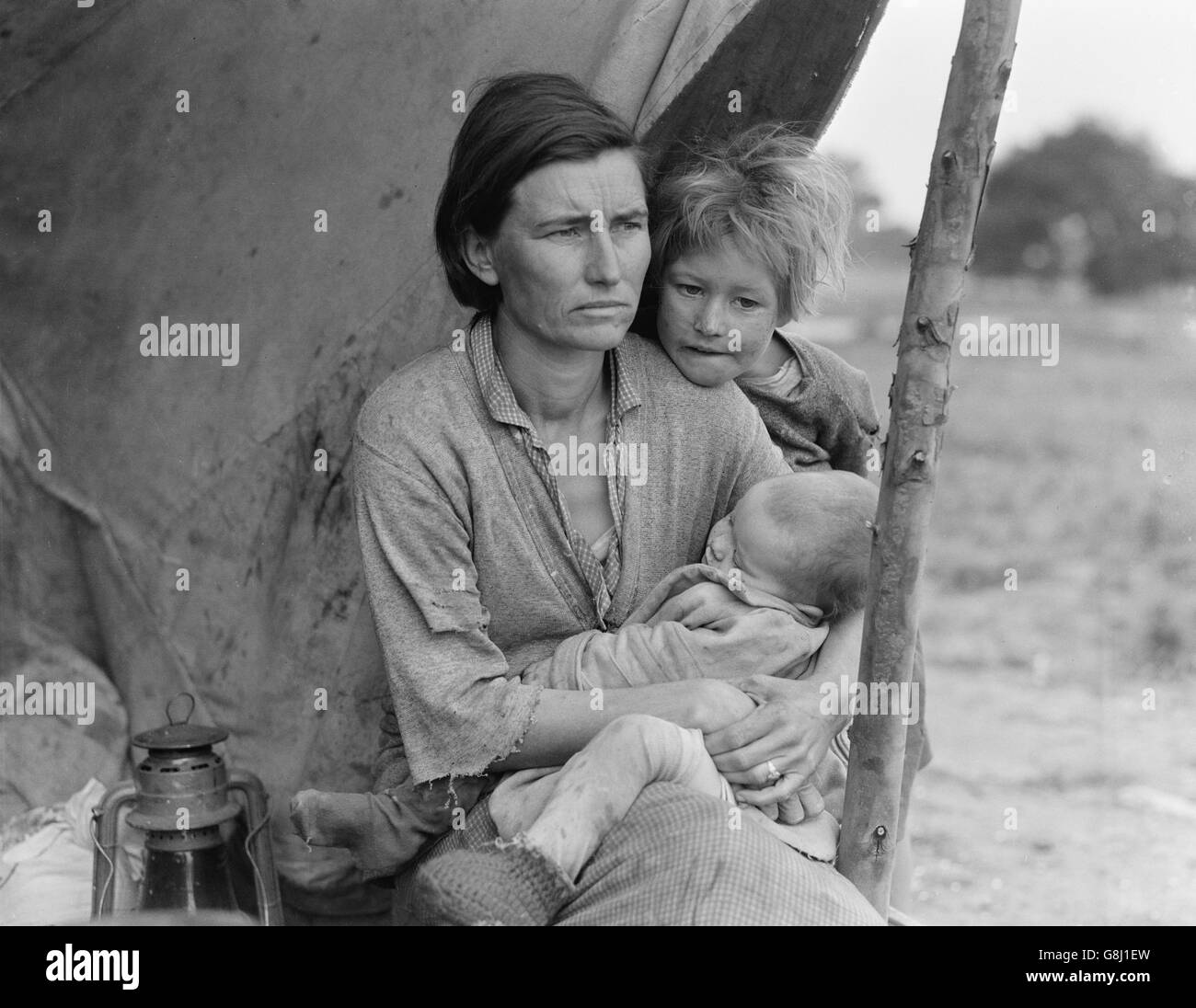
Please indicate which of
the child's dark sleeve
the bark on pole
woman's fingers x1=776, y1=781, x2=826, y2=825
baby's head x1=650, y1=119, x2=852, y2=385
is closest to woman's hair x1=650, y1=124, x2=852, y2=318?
baby's head x1=650, y1=119, x2=852, y2=385

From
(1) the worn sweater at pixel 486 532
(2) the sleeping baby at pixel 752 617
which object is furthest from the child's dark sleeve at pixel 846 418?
(2) the sleeping baby at pixel 752 617

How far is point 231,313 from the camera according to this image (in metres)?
2.93

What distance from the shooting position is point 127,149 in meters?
2.95

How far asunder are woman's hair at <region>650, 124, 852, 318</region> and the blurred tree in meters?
7.19

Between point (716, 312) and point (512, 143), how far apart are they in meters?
0.45

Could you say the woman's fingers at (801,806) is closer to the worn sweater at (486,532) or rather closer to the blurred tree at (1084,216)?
the worn sweater at (486,532)

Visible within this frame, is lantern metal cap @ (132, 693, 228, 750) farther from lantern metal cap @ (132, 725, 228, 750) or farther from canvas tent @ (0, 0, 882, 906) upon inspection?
canvas tent @ (0, 0, 882, 906)

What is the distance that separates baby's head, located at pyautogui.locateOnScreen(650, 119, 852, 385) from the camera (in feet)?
7.91

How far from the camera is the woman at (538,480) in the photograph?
2152 mm

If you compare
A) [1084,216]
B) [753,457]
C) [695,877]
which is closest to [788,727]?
[695,877]

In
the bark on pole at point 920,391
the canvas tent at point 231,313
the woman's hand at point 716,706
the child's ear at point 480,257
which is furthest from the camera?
the canvas tent at point 231,313

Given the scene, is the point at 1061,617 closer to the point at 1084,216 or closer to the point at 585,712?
the point at 1084,216
